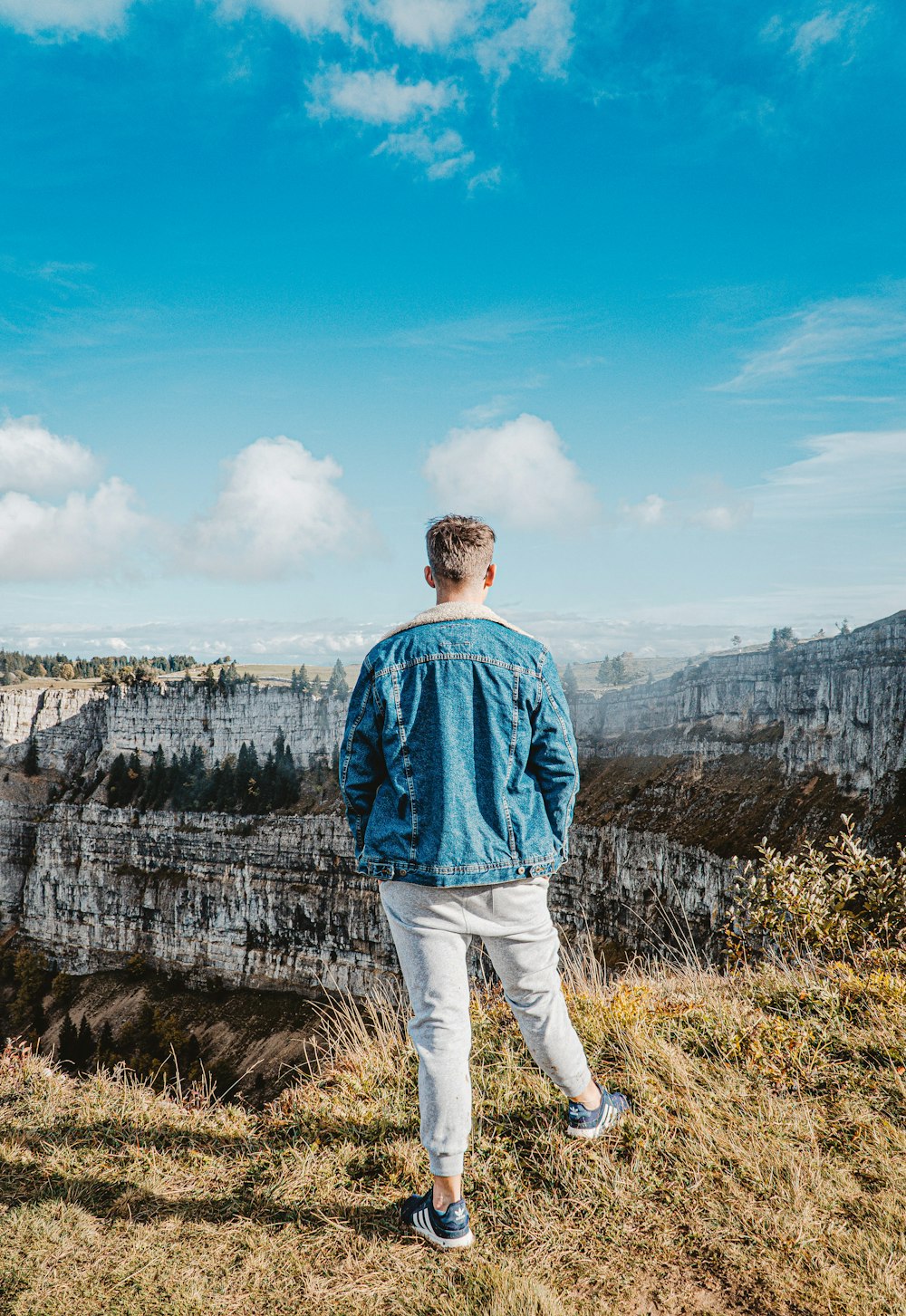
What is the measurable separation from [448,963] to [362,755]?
1.10m

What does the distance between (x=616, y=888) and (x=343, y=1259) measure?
3882 cm

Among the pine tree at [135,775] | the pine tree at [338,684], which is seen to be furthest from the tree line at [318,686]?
the pine tree at [135,775]

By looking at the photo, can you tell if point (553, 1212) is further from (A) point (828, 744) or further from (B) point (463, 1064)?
(A) point (828, 744)

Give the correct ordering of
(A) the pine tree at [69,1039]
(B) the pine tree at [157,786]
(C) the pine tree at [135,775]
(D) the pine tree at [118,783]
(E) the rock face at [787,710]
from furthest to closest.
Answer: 1. (D) the pine tree at [118,783]
2. (C) the pine tree at [135,775]
3. (B) the pine tree at [157,786]
4. (A) the pine tree at [69,1039]
5. (E) the rock face at [787,710]

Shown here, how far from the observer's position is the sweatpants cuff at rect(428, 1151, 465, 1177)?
3.54m

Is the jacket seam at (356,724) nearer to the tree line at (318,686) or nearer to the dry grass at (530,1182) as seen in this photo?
the dry grass at (530,1182)

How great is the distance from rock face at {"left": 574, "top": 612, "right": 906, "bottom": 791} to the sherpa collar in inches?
1113

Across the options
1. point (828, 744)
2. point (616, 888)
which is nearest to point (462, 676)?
point (828, 744)

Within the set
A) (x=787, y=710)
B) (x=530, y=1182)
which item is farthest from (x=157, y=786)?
(x=530, y=1182)

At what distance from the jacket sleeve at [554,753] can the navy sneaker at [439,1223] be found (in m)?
1.78

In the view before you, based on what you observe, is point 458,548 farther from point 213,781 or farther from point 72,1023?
point 213,781

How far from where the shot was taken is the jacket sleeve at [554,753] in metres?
3.70

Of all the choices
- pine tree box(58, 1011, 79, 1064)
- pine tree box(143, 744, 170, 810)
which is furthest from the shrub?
pine tree box(143, 744, 170, 810)

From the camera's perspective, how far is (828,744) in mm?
32719
